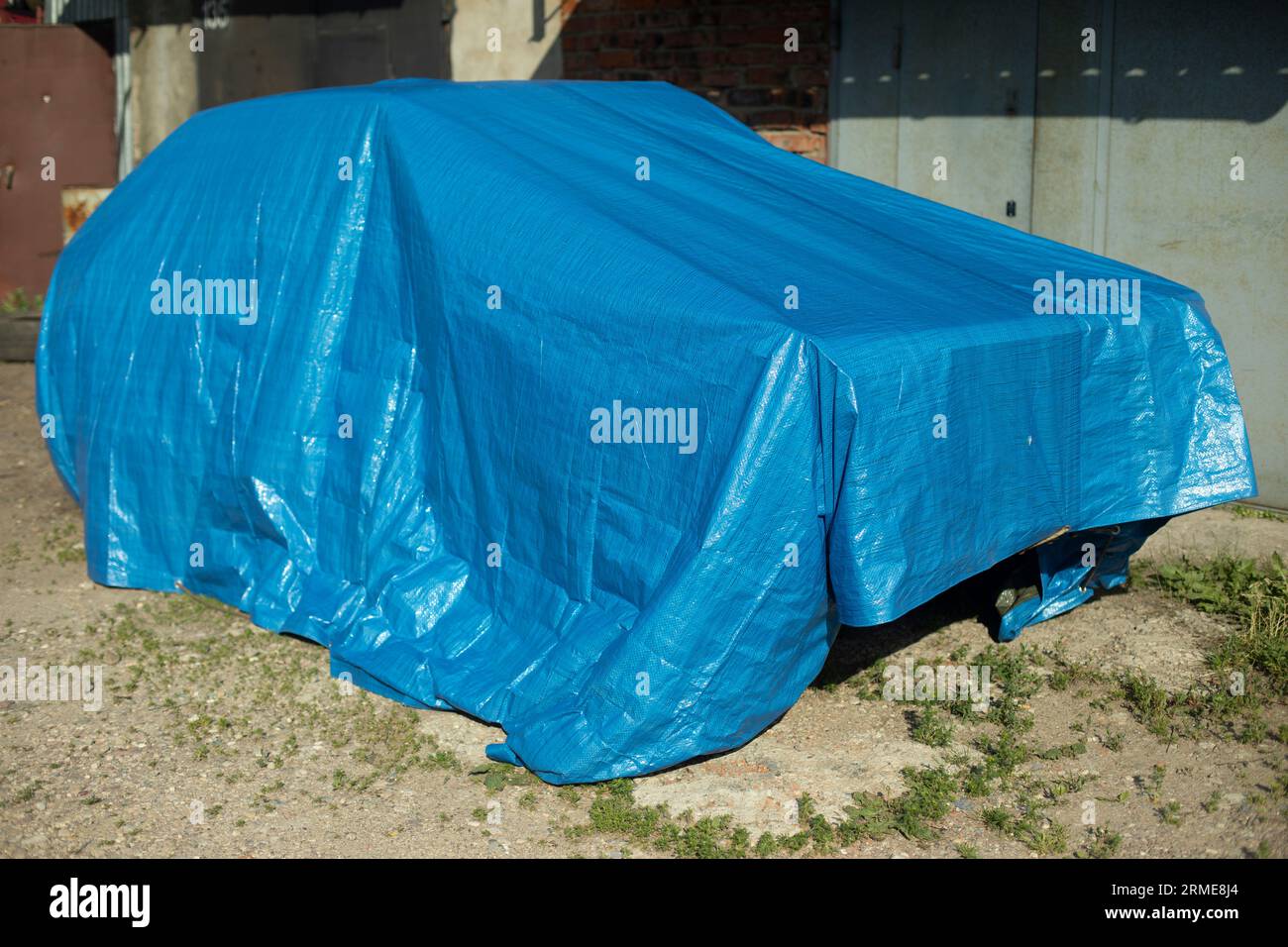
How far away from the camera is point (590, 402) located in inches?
154

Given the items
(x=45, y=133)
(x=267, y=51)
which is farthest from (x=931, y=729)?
(x=45, y=133)

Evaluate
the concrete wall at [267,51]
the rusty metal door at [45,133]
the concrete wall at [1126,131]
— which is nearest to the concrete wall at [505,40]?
the concrete wall at [267,51]

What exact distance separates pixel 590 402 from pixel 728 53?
4123 mm

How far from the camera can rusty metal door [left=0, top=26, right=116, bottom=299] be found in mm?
10273

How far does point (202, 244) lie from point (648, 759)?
2.83 metres

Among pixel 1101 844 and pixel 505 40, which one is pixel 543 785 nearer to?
pixel 1101 844

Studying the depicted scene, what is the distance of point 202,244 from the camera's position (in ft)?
16.9

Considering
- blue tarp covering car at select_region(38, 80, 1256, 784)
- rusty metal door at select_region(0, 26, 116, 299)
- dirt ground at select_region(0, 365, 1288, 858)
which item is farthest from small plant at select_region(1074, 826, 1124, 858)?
rusty metal door at select_region(0, 26, 116, 299)

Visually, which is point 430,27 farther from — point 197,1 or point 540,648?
point 540,648

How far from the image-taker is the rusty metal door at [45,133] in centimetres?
1027

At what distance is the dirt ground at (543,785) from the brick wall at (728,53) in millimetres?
3340

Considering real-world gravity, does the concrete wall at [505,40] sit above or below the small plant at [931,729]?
above

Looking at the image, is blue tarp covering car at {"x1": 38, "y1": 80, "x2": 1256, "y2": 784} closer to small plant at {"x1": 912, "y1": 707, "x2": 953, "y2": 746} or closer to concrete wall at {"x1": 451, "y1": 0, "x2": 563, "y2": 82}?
small plant at {"x1": 912, "y1": 707, "x2": 953, "y2": 746}

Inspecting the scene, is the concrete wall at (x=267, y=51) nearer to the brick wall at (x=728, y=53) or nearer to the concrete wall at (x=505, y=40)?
the concrete wall at (x=505, y=40)
